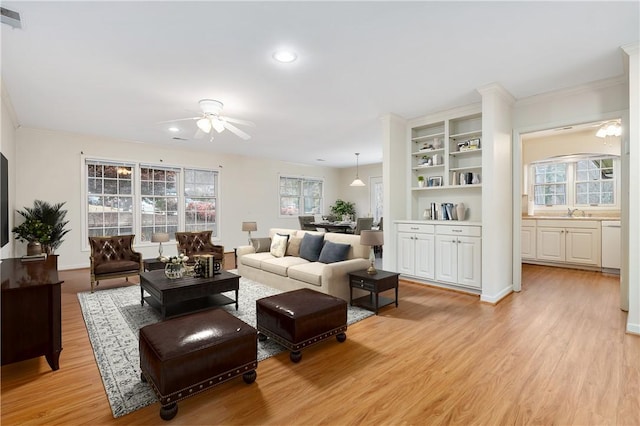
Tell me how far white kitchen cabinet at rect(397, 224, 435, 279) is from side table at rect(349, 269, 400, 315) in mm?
1079

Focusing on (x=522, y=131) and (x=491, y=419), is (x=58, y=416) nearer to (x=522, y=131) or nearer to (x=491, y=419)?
(x=491, y=419)

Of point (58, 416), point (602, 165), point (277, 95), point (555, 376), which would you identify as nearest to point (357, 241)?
point (277, 95)

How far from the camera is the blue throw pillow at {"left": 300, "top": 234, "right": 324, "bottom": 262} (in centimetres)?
457

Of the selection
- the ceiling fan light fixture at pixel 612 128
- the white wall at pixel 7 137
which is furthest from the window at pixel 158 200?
the ceiling fan light fixture at pixel 612 128

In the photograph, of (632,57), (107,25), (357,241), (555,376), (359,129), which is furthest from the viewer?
(359,129)

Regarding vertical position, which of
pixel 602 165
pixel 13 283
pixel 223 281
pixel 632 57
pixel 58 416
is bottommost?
pixel 58 416

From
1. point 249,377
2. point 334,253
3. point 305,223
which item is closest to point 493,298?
point 334,253

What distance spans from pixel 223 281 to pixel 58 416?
1.85 meters

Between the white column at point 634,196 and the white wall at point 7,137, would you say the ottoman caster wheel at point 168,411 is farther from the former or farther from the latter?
the white column at point 634,196

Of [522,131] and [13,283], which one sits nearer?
[13,283]

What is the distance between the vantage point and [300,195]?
983 centimetres

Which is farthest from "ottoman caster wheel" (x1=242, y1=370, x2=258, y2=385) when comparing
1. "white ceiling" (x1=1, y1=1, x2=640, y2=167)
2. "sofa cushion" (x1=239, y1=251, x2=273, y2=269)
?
"sofa cushion" (x1=239, y1=251, x2=273, y2=269)

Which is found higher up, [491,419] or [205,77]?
[205,77]

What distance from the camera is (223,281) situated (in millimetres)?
3570
